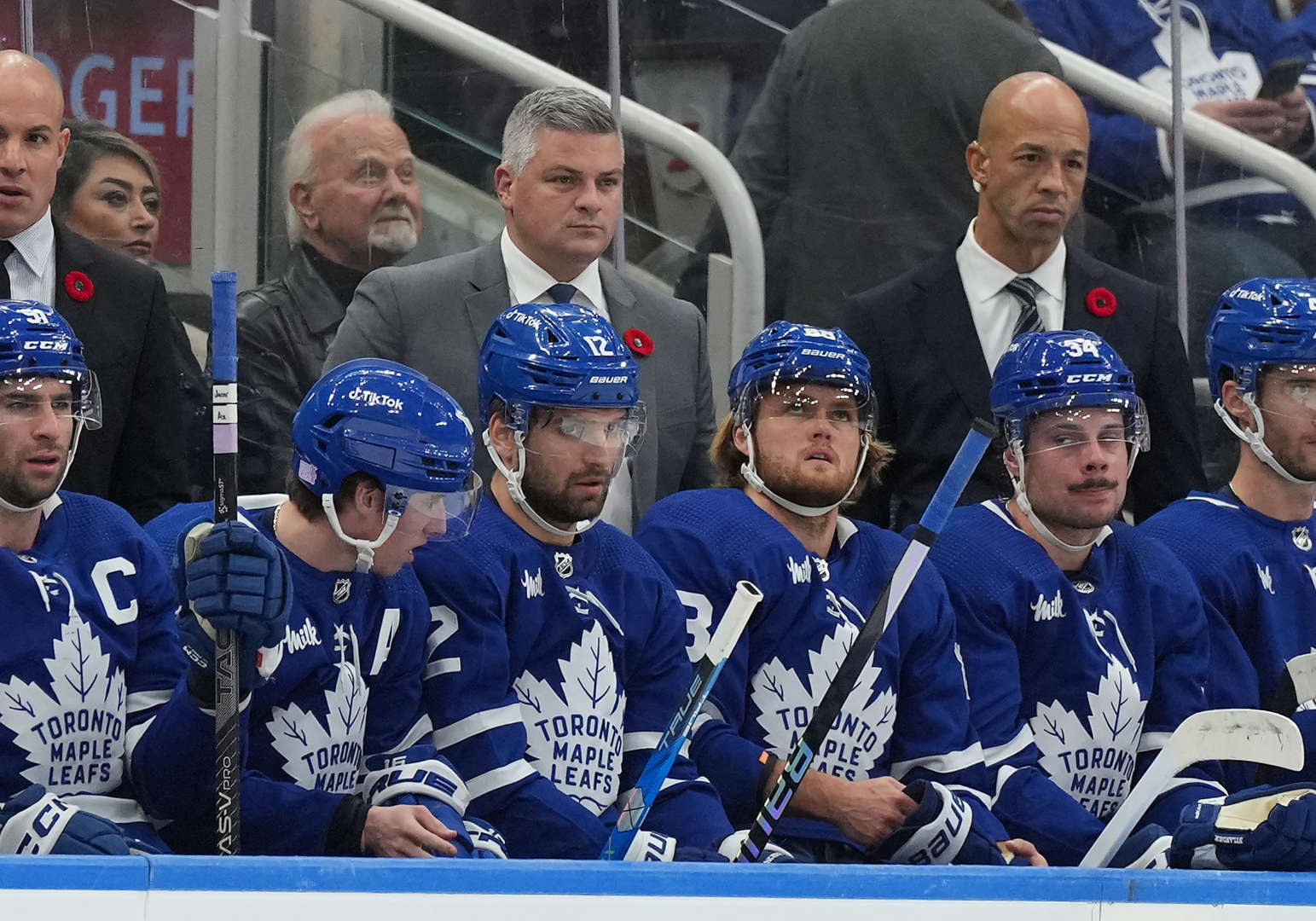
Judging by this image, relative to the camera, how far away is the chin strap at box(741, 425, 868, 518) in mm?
3439

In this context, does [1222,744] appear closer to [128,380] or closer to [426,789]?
[426,789]

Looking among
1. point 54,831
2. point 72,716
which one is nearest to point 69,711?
point 72,716

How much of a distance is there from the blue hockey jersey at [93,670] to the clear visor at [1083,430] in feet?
4.65

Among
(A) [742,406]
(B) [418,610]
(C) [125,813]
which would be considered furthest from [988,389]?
(C) [125,813]

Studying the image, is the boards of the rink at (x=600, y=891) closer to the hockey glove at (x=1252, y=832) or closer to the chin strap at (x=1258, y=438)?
the hockey glove at (x=1252, y=832)

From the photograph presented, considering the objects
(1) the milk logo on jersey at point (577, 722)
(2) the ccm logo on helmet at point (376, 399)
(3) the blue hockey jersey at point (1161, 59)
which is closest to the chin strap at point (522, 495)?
(1) the milk logo on jersey at point (577, 722)

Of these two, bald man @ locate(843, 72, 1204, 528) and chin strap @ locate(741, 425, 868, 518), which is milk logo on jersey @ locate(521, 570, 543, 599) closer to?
chin strap @ locate(741, 425, 868, 518)

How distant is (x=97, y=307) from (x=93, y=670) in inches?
31.6

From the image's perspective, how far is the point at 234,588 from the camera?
2.67 m

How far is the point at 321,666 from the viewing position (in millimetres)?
2971

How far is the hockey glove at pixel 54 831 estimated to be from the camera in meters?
2.65

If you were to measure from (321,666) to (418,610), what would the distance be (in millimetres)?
182

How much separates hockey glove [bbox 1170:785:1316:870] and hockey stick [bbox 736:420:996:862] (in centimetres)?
49

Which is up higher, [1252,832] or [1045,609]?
[1045,609]
